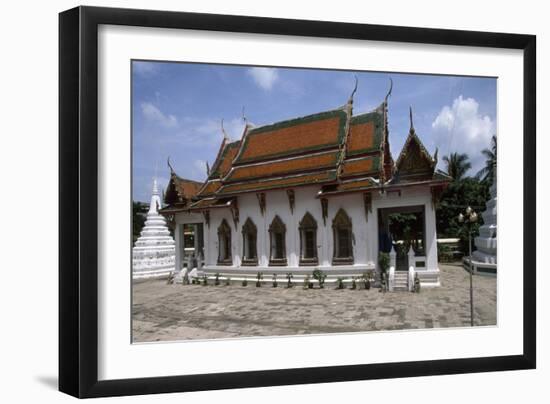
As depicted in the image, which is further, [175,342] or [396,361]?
[396,361]

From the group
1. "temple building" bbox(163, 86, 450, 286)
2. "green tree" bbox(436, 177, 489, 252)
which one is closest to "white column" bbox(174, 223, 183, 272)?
"temple building" bbox(163, 86, 450, 286)

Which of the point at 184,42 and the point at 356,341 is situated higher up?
the point at 184,42

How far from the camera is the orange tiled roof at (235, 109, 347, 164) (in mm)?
6109

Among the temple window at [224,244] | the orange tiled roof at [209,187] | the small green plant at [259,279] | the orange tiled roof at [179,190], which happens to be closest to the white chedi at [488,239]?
the small green plant at [259,279]

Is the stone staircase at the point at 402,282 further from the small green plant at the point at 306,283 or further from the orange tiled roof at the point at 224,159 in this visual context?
the orange tiled roof at the point at 224,159

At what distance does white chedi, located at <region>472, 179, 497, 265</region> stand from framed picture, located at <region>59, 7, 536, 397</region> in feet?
0.08

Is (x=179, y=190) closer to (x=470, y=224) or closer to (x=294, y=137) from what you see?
(x=294, y=137)

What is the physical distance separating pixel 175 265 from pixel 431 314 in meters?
3.17

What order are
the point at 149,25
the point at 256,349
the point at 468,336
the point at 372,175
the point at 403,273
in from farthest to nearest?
the point at 372,175 → the point at 403,273 → the point at 468,336 → the point at 256,349 → the point at 149,25

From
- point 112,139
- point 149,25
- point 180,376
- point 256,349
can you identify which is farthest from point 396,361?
point 149,25

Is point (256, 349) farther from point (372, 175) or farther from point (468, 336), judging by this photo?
point (372, 175)

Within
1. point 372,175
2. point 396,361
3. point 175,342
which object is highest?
point 372,175

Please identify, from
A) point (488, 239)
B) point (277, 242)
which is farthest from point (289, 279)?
point (488, 239)

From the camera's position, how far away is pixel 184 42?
5.05 meters
